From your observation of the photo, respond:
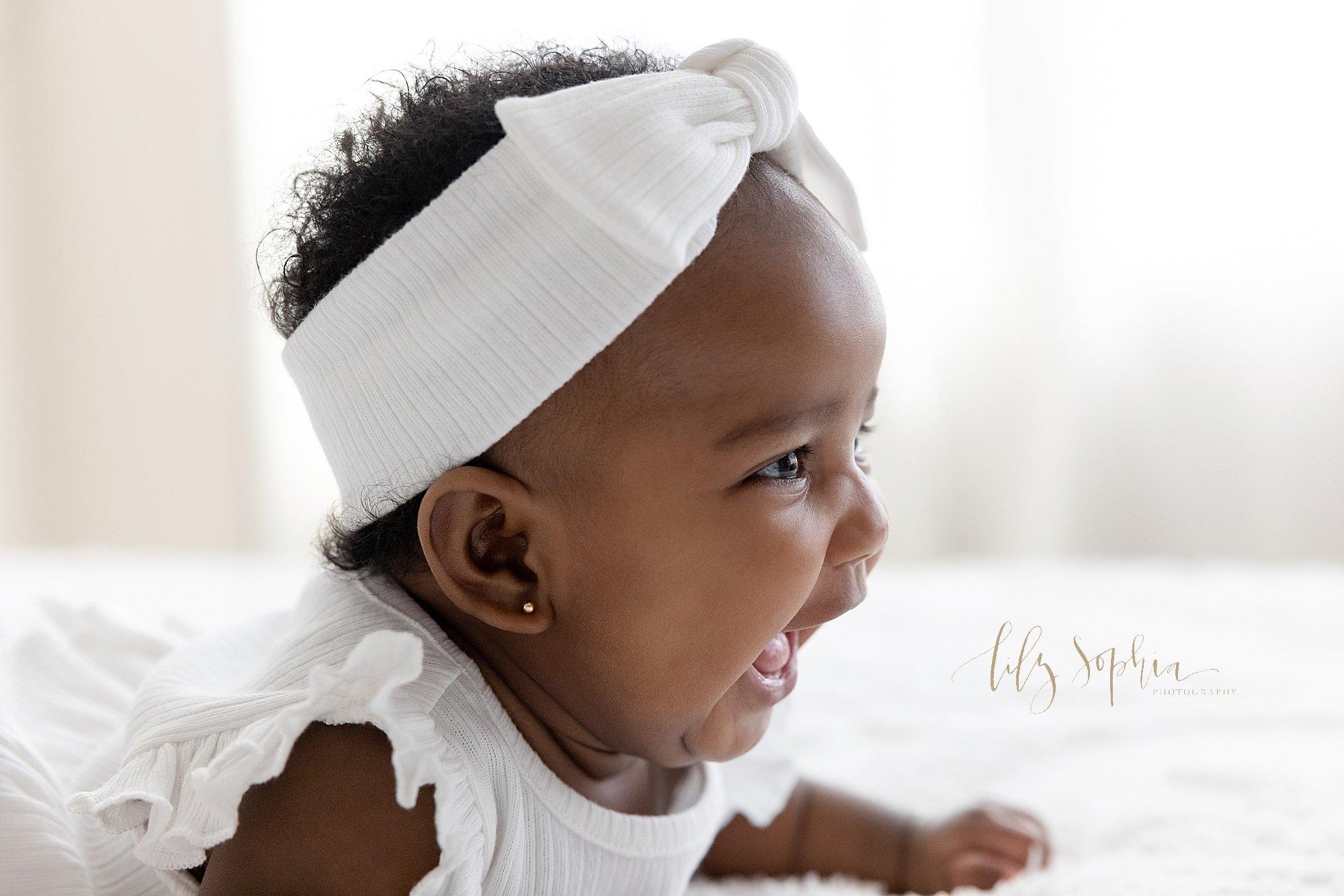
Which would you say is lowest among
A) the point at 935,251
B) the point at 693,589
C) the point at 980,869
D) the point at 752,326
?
the point at 980,869

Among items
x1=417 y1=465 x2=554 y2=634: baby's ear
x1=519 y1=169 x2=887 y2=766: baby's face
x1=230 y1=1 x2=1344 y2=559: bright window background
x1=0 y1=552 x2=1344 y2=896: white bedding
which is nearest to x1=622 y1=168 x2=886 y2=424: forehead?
x1=519 y1=169 x2=887 y2=766: baby's face

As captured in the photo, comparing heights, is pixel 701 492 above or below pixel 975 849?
above

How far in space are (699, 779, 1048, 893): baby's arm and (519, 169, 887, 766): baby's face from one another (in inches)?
11.6

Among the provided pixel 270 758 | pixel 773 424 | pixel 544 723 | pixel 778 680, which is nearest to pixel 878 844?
pixel 778 680

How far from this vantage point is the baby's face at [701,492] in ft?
2.42

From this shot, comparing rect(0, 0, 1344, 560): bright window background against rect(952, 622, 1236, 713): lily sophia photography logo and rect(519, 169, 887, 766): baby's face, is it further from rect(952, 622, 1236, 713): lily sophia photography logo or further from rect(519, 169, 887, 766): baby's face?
rect(519, 169, 887, 766): baby's face

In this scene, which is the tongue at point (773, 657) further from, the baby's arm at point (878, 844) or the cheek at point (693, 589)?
the baby's arm at point (878, 844)

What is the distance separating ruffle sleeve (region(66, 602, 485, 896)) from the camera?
2.15ft

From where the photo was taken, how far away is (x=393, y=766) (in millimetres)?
691

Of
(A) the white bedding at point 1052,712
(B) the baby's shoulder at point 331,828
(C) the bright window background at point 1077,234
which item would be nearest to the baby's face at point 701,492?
(B) the baby's shoulder at point 331,828

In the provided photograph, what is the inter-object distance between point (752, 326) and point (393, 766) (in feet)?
1.07

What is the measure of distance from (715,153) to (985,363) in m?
2.25

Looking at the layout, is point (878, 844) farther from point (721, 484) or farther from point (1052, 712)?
point (721, 484)

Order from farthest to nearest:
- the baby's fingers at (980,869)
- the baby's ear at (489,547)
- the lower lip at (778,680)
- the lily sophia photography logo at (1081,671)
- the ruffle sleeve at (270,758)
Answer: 1. the lily sophia photography logo at (1081,671)
2. the baby's fingers at (980,869)
3. the lower lip at (778,680)
4. the baby's ear at (489,547)
5. the ruffle sleeve at (270,758)
